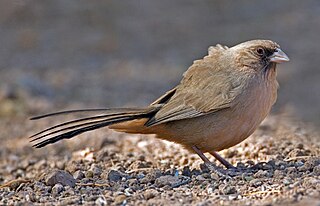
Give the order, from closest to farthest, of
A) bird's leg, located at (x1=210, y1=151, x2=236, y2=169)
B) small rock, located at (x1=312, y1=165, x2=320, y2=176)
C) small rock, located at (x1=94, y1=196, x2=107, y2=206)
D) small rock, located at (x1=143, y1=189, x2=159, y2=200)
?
small rock, located at (x1=94, y1=196, x2=107, y2=206) < small rock, located at (x1=143, y1=189, x2=159, y2=200) < small rock, located at (x1=312, y1=165, x2=320, y2=176) < bird's leg, located at (x1=210, y1=151, x2=236, y2=169)

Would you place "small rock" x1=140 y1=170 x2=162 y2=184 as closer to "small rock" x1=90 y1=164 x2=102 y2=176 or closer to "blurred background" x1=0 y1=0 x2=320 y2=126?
"small rock" x1=90 y1=164 x2=102 y2=176

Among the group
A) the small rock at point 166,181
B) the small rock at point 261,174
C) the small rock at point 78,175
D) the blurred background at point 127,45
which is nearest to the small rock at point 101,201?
the small rock at point 166,181

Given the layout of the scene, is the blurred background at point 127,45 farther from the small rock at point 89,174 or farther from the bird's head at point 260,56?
the small rock at point 89,174

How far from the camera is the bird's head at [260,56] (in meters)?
6.30

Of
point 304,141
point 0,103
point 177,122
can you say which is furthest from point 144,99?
point 177,122

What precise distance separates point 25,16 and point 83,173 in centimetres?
1061

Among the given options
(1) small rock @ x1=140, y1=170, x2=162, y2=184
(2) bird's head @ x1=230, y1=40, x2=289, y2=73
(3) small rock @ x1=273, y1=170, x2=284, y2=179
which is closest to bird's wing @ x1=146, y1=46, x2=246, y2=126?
(2) bird's head @ x1=230, y1=40, x2=289, y2=73

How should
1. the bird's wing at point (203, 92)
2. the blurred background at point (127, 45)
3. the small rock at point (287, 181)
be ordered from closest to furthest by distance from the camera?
the small rock at point (287, 181), the bird's wing at point (203, 92), the blurred background at point (127, 45)

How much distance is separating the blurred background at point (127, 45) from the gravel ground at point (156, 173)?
A: 2.53 meters

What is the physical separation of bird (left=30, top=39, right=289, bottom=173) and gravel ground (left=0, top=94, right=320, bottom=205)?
1.04 feet

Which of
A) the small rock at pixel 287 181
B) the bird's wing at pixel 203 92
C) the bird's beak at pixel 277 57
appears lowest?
the small rock at pixel 287 181

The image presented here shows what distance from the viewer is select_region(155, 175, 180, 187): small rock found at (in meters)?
5.76

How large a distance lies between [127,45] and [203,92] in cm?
874

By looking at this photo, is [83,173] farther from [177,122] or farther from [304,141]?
[304,141]
